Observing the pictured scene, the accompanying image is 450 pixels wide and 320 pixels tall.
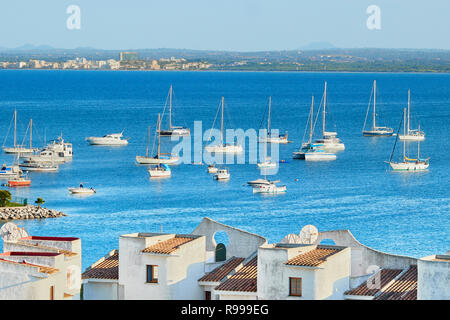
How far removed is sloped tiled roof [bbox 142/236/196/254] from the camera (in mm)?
22234

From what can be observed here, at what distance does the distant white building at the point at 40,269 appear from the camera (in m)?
19.4

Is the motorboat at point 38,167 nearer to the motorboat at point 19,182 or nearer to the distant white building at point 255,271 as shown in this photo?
the motorboat at point 19,182

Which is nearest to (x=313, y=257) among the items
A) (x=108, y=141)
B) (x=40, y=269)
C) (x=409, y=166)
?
(x=40, y=269)

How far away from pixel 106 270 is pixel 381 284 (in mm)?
6570

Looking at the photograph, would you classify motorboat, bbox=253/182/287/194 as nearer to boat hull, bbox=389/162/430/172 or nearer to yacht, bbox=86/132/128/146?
boat hull, bbox=389/162/430/172

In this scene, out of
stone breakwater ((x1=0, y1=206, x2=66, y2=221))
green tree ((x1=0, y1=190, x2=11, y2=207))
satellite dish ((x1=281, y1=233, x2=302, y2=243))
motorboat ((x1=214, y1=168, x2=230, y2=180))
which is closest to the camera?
satellite dish ((x1=281, y1=233, x2=302, y2=243))

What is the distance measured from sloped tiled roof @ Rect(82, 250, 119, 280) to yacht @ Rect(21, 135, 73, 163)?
181 feet

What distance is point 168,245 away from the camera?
22719mm

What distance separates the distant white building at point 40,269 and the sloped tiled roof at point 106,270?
16.1 inches

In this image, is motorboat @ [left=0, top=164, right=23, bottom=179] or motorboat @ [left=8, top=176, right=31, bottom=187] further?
motorboat @ [left=0, top=164, right=23, bottom=179]

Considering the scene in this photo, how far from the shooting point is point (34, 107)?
154 m

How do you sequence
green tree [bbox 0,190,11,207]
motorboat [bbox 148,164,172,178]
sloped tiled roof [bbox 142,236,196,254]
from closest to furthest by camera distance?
sloped tiled roof [bbox 142,236,196,254] → green tree [bbox 0,190,11,207] → motorboat [bbox 148,164,172,178]

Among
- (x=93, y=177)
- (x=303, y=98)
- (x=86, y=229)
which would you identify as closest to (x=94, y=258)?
(x=86, y=229)

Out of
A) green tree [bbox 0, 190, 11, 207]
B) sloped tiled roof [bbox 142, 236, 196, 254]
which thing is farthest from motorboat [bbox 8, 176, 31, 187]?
sloped tiled roof [bbox 142, 236, 196, 254]
